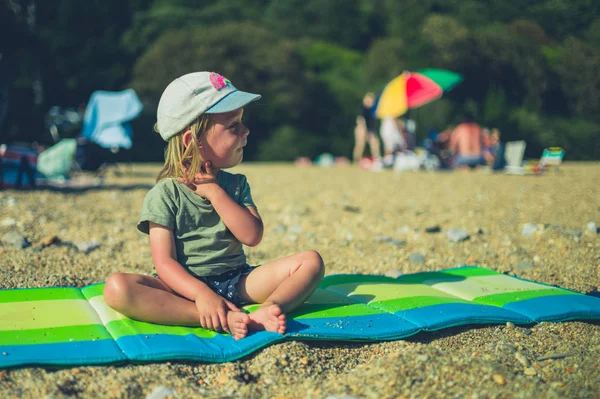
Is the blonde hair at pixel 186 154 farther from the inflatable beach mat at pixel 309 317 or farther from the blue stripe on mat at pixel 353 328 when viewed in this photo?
the blue stripe on mat at pixel 353 328

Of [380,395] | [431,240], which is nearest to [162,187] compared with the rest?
[380,395]

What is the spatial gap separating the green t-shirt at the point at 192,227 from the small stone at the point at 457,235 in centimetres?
260

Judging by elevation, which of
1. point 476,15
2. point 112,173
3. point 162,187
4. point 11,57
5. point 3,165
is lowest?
point 112,173

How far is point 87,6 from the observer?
19438 mm

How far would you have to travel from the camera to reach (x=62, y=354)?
7.52 feet

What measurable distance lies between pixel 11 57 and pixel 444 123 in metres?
12.4

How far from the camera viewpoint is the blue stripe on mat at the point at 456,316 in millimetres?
2787

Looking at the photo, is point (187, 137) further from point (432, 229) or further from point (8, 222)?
point (8, 222)

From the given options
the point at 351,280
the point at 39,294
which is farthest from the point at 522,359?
the point at 39,294

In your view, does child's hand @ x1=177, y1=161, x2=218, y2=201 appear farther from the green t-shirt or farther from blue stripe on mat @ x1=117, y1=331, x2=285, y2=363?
blue stripe on mat @ x1=117, y1=331, x2=285, y2=363

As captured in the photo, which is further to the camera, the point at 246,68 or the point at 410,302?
the point at 246,68

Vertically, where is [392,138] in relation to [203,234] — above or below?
below

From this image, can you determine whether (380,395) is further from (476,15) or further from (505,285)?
(476,15)

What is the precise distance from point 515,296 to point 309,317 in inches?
46.8
